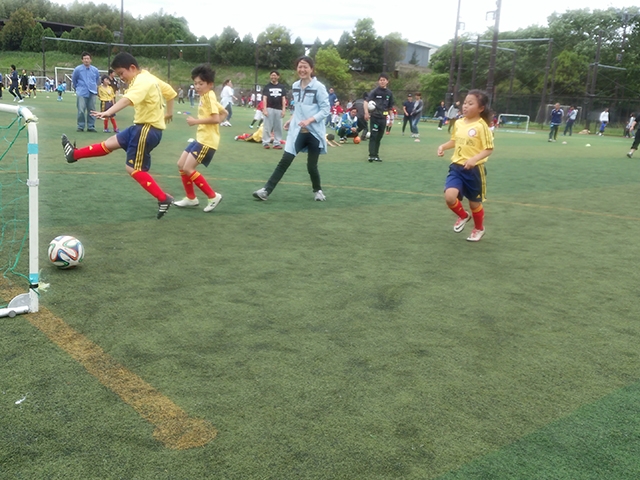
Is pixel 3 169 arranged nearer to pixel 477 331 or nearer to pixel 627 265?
pixel 477 331

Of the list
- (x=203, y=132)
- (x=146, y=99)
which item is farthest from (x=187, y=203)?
(x=146, y=99)

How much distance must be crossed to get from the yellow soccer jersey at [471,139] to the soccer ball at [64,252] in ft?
12.7

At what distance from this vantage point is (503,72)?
2623 inches

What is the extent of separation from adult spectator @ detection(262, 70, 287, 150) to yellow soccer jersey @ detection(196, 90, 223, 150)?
778 centimetres

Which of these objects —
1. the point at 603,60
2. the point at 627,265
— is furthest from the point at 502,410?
the point at 603,60

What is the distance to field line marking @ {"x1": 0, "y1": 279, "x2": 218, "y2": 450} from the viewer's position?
2.54m

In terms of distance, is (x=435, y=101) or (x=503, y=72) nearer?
(x=435, y=101)

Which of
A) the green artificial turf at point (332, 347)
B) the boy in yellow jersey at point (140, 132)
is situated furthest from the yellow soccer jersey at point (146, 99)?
the green artificial turf at point (332, 347)

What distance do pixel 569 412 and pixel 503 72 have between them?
2728 inches

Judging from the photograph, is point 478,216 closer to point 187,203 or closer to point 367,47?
point 187,203

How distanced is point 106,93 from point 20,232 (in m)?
13.4

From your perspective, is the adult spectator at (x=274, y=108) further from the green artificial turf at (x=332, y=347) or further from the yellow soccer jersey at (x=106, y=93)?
the green artificial turf at (x=332, y=347)

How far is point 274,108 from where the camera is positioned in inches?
607

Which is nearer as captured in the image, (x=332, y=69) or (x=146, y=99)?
(x=146, y=99)
